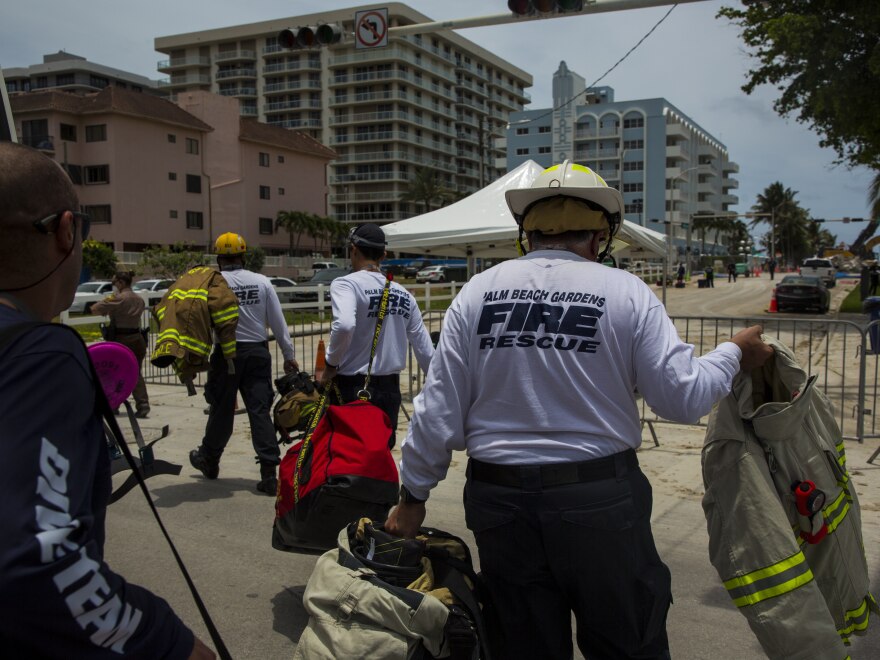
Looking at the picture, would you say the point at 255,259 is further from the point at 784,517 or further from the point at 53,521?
the point at 53,521

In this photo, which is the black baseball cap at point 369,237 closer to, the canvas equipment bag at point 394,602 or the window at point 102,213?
the canvas equipment bag at point 394,602

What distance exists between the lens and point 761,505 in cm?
259

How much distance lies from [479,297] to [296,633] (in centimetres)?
232

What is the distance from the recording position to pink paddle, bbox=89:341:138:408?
2.75 meters

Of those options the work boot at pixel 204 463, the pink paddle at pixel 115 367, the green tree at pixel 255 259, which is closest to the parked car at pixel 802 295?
the work boot at pixel 204 463

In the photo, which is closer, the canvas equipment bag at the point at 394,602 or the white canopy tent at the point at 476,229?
the canvas equipment bag at the point at 394,602

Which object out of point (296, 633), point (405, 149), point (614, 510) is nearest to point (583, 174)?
point (614, 510)

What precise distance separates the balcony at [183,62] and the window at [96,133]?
147ft

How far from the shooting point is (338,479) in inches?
136

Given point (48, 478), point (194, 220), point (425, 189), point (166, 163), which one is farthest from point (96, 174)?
point (48, 478)

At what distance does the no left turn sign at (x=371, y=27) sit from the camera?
414 inches

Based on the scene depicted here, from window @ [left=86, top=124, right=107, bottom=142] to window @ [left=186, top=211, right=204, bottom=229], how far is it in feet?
25.5

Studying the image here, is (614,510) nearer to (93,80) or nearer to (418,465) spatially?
(418,465)

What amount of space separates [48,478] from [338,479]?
2251 millimetres
